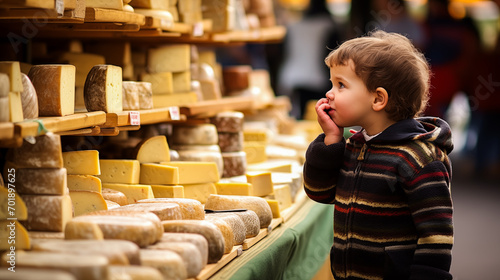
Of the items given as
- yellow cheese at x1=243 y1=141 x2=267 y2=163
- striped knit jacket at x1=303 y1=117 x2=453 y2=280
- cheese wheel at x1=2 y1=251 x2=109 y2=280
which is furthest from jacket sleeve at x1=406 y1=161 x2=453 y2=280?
yellow cheese at x1=243 y1=141 x2=267 y2=163

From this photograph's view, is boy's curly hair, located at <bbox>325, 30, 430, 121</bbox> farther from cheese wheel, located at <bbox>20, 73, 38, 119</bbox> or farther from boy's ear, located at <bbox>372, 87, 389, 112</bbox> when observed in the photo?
cheese wheel, located at <bbox>20, 73, 38, 119</bbox>

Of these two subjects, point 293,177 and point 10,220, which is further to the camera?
point 293,177

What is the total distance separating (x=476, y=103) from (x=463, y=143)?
10.1ft

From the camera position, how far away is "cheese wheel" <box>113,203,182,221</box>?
2.46m

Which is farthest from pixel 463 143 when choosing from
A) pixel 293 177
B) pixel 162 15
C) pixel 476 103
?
pixel 162 15

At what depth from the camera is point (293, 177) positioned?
399 cm

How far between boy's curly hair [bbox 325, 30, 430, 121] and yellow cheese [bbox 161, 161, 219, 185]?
1.17 metres

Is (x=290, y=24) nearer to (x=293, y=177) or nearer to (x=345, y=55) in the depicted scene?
(x=293, y=177)

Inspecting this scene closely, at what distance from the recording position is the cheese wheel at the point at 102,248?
1.82 meters

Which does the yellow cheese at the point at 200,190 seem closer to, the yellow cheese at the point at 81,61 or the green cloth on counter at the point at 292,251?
the green cloth on counter at the point at 292,251

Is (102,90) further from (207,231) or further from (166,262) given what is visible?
(166,262)

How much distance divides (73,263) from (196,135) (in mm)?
2199

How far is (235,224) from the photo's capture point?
2.70 metres

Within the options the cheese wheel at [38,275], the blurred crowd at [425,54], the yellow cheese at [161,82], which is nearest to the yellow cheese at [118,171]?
the yellow cheese at [161,82]
